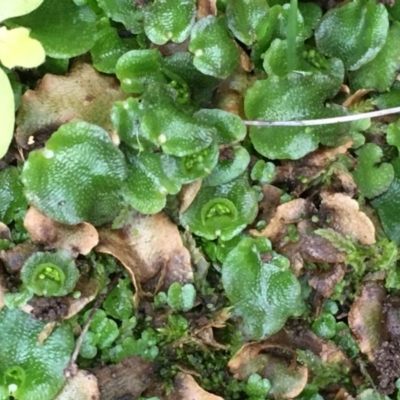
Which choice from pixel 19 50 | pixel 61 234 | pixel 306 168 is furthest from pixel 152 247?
pixel 19 50

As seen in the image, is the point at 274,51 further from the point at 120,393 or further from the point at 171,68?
the point at 120,393

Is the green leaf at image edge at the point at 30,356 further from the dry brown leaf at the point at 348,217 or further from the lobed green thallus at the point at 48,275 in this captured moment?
the dry brown leaf at the point at 348,217

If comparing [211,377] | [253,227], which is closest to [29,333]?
[211,377]

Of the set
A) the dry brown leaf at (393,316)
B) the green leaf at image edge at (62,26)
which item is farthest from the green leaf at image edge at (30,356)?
the dry brown leaf at (393,316)

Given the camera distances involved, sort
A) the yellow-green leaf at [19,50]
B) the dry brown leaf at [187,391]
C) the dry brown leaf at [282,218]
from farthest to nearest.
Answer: the dry brown leaf at [282,218] < the dry brown leaf at [187,391] < the yellow-green leaf at [19,50]

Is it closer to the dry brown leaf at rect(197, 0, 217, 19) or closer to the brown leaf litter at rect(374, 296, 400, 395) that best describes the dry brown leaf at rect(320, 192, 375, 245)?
the brown leaf litter at rect(374, 296, 400, 395)
